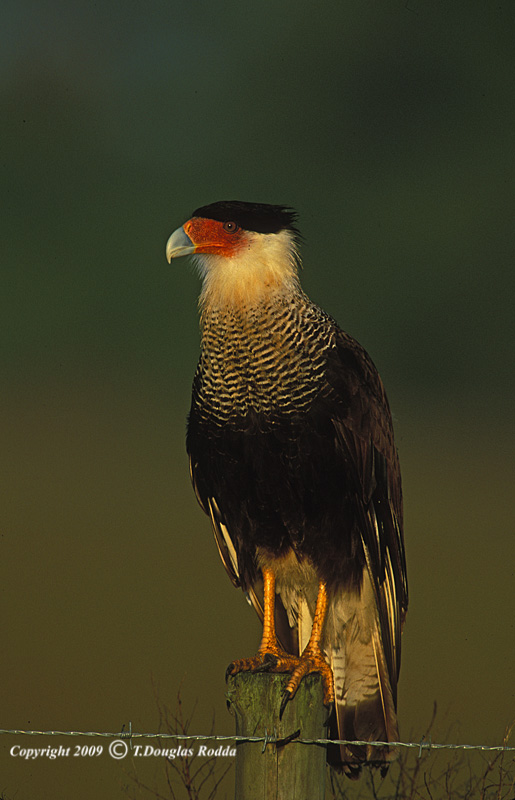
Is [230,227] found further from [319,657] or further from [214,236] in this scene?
[319,657]

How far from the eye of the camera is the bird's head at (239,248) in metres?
2.48

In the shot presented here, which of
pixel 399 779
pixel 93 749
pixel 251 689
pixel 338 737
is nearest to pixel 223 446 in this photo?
pixel 251 689

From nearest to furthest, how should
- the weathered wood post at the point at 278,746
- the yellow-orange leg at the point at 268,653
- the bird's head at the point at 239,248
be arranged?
1. the weathered wood post at the point at 278,746
2. the yellow-orange leg at the point at 268,653
3. the bird's head at the point at 239,248

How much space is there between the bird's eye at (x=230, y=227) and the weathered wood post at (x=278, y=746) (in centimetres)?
135

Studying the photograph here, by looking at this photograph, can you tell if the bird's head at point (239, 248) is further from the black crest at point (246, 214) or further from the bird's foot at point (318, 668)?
the bird's foot at point (318, 668)

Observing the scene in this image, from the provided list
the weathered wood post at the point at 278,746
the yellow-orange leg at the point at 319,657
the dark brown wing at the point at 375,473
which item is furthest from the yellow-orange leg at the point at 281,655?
the weathered wood post at the point at 278,746

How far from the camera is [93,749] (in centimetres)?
287

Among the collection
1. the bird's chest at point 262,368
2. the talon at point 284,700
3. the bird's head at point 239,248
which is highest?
the bird's head at point 239,248

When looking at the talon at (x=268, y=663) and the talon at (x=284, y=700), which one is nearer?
the talon at (x=284, y=700)

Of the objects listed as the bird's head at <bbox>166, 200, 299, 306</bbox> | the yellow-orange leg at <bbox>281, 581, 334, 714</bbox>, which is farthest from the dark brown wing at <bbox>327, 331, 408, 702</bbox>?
the bird's head at <bbox>166, 200, 299, 306</bbox>

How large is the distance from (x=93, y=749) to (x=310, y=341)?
1665 mm

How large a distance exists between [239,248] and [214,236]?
Result: 9 cm

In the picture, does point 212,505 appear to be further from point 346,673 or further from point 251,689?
point 251,689

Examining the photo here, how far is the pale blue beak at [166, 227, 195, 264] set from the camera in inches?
98.3
